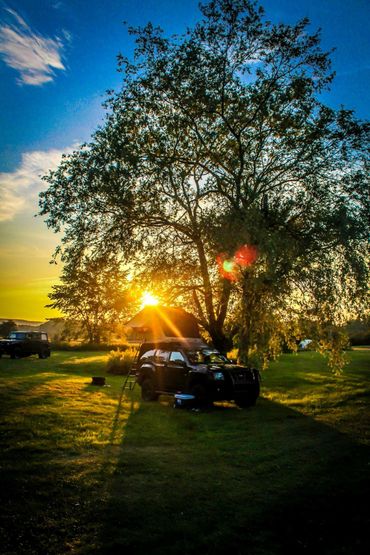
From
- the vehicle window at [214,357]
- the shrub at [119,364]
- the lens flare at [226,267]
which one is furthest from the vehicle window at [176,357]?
the shrub at [119,364]

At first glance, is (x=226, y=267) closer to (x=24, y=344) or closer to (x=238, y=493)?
(x=238, y=493)

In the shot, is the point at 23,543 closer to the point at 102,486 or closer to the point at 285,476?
the point at 102,486

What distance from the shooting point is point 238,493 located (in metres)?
6.93

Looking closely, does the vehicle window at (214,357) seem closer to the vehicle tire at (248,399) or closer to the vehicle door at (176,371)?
the vehicle door at (176,371)

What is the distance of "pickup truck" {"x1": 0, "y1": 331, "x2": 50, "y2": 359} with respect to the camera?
1361 inches

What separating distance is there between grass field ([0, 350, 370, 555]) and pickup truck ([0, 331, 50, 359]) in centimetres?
2134

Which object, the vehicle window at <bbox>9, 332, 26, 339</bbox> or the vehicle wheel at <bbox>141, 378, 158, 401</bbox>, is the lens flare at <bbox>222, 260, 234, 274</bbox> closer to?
the vehicle wheel at <bbox>141, 378, 158, 401</bbox>

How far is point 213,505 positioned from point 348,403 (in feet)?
36.8

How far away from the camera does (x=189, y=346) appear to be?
16844mm

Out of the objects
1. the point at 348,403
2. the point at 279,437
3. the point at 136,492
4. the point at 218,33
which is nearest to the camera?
the point at 136,492

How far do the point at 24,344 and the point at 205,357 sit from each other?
2382cm

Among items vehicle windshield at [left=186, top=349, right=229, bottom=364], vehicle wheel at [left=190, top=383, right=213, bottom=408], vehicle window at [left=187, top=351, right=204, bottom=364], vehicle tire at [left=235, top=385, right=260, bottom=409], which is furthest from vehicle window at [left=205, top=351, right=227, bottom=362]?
vehicle tire at [left=235, top=385, right=260, bottom=409]

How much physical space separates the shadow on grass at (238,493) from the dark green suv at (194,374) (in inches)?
114

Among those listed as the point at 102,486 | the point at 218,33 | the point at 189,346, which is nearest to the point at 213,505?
the point at 102,486
